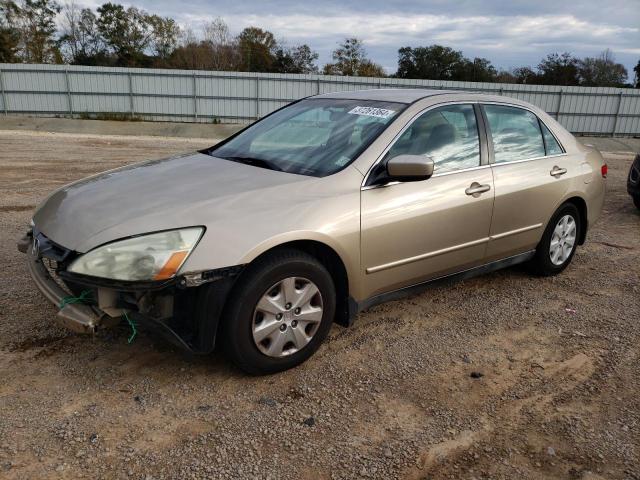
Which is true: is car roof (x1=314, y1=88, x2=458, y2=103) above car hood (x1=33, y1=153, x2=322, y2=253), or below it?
above

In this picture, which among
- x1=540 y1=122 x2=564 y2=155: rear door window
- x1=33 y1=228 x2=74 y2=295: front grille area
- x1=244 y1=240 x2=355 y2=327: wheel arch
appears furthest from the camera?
x1=540 y1=122 x2=564 y2=155: rear door window

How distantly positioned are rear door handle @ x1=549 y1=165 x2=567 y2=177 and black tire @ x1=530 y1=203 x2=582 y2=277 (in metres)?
0.31

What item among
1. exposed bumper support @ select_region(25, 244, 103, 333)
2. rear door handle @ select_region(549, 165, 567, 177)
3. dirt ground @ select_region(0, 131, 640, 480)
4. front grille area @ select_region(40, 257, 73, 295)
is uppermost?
rear door handle @ select_region(549, 165, 567, 177)

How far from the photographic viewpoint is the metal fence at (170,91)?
23234 mm

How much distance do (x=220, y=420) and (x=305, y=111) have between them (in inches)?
98.0

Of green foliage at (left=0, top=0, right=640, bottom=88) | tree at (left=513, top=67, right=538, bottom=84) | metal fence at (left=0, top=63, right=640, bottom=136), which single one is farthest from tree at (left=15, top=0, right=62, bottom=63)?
tree at (left=513, top=67, right=538, bottom=84)

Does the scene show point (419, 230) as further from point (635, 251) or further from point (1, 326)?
point (635, 251)

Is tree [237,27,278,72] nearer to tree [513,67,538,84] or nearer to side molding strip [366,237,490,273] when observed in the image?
tree [513,67,538,84]

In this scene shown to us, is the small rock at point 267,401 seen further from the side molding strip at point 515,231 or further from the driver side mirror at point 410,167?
the side molding strip at point 515,231

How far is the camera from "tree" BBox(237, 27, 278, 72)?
170 ft

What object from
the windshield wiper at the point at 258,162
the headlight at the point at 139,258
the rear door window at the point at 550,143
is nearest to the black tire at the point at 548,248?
the rear door window at the point at 550,143

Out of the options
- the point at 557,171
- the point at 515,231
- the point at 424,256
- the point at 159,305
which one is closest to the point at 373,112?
the point at 424,256

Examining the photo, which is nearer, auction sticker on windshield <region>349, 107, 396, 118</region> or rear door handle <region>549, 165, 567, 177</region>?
auction sticker on windshield <region>349, 107, 396, 118</region>

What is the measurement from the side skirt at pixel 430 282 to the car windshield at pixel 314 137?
0.88 metres
